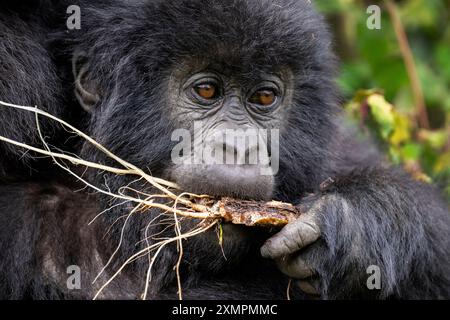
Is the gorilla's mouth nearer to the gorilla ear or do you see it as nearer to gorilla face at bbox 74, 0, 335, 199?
gorilla face at bbox 74, 0, 335, 199

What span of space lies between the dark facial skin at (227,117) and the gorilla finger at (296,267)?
32 cm

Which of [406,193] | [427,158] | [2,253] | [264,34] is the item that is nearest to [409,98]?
[427,158]

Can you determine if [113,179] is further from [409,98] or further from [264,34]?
[409,98]

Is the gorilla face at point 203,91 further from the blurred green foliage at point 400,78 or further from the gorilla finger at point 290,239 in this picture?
the blurred green foliage at point 400,78

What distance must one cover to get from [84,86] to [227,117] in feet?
2.63

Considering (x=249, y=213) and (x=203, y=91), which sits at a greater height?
(x=203, y=91)

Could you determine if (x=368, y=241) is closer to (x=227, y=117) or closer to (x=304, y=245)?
(x=304, y=245)

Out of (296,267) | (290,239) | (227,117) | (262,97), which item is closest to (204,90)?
(227,117)

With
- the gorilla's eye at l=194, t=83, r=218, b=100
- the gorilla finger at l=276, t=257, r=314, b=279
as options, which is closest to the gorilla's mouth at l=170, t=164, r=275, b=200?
the gorilla finger at l=276, t=257, r=314, b=279

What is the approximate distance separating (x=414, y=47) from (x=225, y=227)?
5.19 m

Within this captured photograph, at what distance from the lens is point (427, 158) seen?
251 inches

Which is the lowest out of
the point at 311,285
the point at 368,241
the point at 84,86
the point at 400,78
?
the point at 311,285

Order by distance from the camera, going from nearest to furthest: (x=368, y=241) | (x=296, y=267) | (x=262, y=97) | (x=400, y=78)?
(x=296, y=267) → (x=368, y=241) → (x=262, y=97) → (x=400, y=78)

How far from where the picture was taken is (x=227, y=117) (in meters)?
4.07
